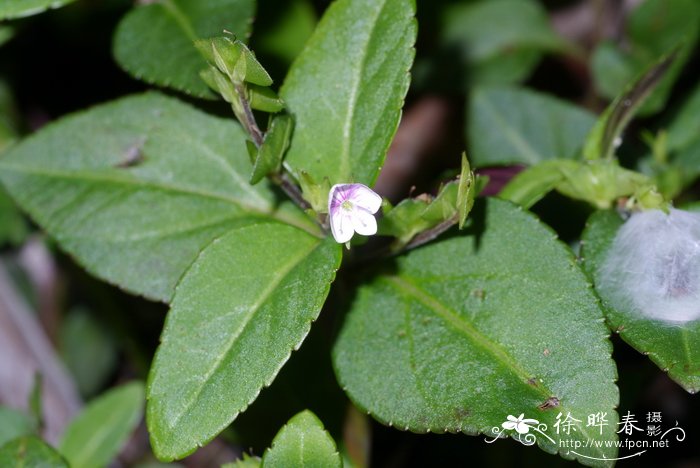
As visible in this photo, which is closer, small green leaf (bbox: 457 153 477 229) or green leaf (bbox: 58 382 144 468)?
small green leaf (bbox: 457 153 477 229)

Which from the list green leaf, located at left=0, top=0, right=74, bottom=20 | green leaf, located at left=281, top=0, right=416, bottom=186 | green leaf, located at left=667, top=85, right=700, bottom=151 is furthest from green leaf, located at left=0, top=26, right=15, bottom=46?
green leaf, located at left=667, top=85, right=700, bottom=151

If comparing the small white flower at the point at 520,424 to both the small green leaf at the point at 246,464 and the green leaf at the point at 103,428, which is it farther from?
the green leaf at the point at 103,428

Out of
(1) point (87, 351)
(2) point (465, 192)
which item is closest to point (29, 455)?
(1) point (87, 351)

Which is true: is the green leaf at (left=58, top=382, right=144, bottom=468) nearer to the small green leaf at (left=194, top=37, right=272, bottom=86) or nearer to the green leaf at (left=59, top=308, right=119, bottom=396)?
the green leaf at (left=59, top=308, right=119, bottom=396)

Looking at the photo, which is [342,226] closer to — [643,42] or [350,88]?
[350,88]

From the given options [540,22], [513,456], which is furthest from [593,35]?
[513,456]

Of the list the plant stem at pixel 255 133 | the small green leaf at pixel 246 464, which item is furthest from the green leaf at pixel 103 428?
the plant stem at pixel 255 133
